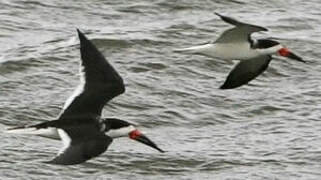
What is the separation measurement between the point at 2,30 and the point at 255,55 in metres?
5.46

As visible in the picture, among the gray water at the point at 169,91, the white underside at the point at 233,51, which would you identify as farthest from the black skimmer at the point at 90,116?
the white underside at the point at 233,51

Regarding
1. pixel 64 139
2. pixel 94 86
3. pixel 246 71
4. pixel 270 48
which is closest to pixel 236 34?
pixel 270 48

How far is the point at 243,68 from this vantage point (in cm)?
1293

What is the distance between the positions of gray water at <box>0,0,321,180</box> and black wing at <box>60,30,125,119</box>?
132cm

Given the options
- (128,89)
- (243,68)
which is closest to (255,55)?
(243,68)

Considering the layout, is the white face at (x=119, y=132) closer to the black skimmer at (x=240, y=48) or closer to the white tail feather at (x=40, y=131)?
the white tail feather at (x=40, y=131)

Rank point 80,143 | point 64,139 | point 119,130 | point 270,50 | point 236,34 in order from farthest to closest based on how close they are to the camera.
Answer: point 270,50, point 236,34, point 119,130, point 64,139, point 80,143

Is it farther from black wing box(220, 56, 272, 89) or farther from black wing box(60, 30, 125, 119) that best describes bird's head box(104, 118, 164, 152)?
black wing box(220, 56, 272, 89)

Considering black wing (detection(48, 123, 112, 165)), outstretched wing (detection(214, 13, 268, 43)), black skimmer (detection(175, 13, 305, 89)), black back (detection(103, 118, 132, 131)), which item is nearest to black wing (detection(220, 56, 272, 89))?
black skimmer (detection(175, 13, 305, 89))

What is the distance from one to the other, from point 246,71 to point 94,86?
2077 millimetres

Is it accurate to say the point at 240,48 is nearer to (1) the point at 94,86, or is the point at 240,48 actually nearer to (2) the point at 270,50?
(2) the point at 270,50

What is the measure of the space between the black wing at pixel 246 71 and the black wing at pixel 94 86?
1.85 metres

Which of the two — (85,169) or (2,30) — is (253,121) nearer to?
(85,169)

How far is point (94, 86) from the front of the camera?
11312mm
